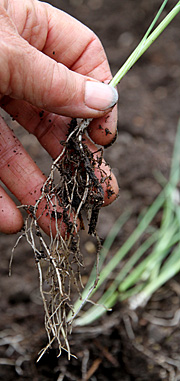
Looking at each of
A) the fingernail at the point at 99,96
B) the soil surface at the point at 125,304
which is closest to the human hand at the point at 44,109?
the fingernail at the point at 99,96

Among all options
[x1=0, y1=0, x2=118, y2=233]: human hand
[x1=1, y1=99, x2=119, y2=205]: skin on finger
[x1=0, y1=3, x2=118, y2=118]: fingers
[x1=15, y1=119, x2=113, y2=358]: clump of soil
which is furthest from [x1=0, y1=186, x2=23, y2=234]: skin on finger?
[x1=0, y1=3, x2=118, y2=118]: fingers

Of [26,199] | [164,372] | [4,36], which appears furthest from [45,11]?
[164,372]

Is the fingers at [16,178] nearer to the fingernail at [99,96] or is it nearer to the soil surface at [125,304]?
the fingernail at [99,96]

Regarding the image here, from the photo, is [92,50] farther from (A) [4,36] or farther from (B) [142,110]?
(B) [142,110]

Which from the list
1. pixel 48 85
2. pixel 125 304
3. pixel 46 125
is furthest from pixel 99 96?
pixel 125 304

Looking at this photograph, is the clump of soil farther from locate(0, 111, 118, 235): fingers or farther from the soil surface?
the soil surface

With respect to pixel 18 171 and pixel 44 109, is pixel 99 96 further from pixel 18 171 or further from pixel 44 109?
pixel 18 171

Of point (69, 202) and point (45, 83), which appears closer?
point (45, 83)

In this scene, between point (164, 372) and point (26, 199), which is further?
point (164, 372)
